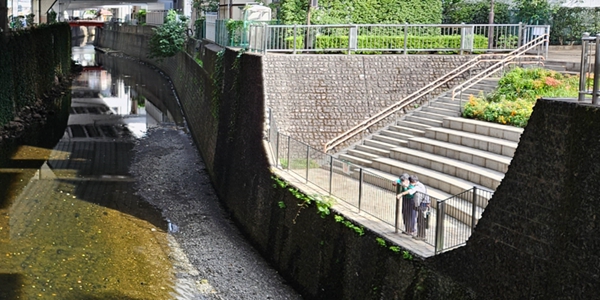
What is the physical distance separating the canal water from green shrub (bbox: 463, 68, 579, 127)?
767cm

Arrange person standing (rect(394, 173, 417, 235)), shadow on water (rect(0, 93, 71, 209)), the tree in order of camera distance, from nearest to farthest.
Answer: person standing (rect(394, 173, 417, 235)), shadow on water (rect(0, 93, 71, 209)), the tree

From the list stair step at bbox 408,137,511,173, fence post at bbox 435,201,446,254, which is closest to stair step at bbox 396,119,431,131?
stair step at bbox 408,137,511,173

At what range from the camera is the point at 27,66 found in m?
41.8

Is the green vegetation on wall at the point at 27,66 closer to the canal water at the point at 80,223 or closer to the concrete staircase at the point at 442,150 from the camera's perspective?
the canal water at the point at 80,223

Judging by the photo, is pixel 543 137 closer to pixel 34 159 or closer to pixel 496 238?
pixel 496 238

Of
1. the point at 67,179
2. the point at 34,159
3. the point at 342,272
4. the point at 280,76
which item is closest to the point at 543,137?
the point at 342,272

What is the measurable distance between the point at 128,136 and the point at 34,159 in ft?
22.1

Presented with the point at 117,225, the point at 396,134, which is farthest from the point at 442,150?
the point at 117,225

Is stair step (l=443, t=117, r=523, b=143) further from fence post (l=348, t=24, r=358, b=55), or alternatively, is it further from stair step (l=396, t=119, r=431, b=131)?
fence post (l=348, t=24, r=358, b=55)

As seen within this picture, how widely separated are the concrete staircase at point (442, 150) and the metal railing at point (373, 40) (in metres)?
2.47

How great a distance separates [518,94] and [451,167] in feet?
15.6

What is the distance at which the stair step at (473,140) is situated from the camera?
59.5 feet

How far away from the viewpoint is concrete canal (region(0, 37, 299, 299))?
1728 centimetres

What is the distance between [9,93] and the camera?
120ft
